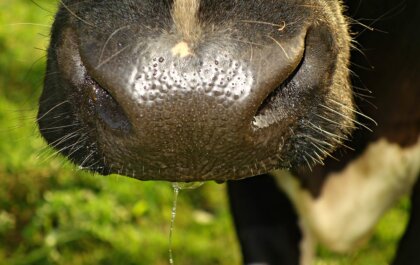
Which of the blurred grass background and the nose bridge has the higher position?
the nose bridge

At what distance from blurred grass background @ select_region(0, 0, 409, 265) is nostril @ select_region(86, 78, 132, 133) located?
1547mm

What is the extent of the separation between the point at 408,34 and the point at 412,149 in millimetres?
345

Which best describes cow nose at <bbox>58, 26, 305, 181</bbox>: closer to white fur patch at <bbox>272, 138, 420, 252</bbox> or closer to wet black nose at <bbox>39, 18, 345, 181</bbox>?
wet black nose at <bbox>39, 18, 345, 181</bbox>

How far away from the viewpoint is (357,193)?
3.10 m

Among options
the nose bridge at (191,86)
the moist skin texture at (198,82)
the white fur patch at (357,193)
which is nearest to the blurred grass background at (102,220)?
the white fur patch at (357,193)

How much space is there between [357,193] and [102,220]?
1037 mm

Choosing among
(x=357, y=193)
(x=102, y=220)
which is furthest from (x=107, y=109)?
(x=102, y=220)

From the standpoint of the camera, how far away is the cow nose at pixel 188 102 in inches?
73.6

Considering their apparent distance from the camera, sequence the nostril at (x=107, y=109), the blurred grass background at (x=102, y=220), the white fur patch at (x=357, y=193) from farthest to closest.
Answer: the blurred grass background at (x=102, y=220) → the white fur patch at (x=357, y=193) → the nostril at (x=107, y=109)

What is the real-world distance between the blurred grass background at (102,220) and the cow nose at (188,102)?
1.60 m

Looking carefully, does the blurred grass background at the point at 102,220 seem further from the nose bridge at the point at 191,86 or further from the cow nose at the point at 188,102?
the nose bridge at the point at 191,86

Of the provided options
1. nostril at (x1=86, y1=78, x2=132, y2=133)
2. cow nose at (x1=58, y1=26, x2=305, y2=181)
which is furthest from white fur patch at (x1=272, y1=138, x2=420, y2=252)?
nostril at (x1=86, y1=78, x2=132, y2=133)

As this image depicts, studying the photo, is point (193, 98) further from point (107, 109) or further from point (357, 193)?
point (357, 193)

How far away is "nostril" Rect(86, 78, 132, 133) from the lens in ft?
6.47
